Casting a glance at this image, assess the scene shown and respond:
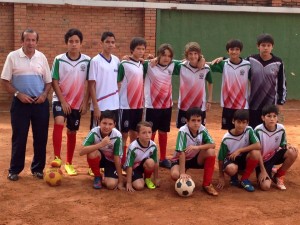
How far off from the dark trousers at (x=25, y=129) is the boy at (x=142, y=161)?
1.18 metres

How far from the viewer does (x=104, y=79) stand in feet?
20.1

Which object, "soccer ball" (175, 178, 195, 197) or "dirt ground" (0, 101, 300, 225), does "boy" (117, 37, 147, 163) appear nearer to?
"dirt ground" (0, 101, 300, 225)

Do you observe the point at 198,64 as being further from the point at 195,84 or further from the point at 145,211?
the point at 145,211

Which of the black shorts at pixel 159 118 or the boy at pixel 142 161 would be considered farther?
the black shorts at pixel 159 118

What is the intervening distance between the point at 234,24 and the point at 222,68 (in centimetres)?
872

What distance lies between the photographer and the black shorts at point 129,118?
6441 millimetres

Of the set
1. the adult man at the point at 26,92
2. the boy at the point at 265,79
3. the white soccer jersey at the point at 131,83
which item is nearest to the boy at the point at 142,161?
→ the white soccer jersey at the point at 131,83

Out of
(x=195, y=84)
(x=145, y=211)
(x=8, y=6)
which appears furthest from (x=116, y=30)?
(x=145, y=211)

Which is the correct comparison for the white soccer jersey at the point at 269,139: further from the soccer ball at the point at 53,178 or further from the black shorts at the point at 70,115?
the soccer ball at the point at 53,178

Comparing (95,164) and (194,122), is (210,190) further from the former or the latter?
(95,164)

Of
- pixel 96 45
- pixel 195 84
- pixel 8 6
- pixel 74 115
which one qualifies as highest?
pixel 8 6

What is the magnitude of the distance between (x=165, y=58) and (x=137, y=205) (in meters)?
2.30

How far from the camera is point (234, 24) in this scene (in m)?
14.9

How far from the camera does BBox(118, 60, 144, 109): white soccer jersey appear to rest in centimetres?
637
